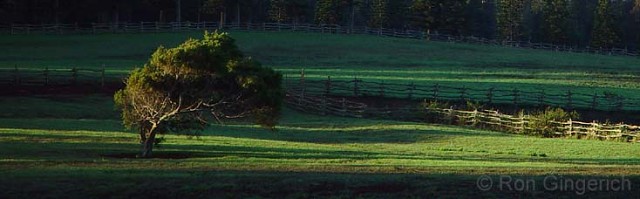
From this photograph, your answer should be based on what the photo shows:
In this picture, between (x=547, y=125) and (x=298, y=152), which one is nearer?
(x=298, y=152)

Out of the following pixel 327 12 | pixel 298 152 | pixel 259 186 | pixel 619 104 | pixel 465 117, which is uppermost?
pixel 327 12

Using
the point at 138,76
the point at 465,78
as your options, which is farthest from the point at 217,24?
the point at 138,76

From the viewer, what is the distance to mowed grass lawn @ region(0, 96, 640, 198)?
19328 mm

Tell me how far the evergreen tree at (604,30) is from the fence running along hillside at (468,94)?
52123 mm

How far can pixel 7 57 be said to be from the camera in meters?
76.9

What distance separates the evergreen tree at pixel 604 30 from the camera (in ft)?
371

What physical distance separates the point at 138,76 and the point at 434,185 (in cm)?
1391

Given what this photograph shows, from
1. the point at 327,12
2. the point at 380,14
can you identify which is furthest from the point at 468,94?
the point at 380,14

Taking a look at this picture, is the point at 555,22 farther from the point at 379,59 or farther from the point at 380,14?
the point at 379,59

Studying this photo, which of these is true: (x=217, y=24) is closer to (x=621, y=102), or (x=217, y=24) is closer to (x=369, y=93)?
(x=369, y=93)

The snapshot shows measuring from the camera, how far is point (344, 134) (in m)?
43.0

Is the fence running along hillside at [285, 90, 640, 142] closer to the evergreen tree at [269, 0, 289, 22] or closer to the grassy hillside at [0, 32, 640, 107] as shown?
the grassy hillside at [0, 32, 640, 107]

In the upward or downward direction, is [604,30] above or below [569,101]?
above

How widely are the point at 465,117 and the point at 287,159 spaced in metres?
26.0
